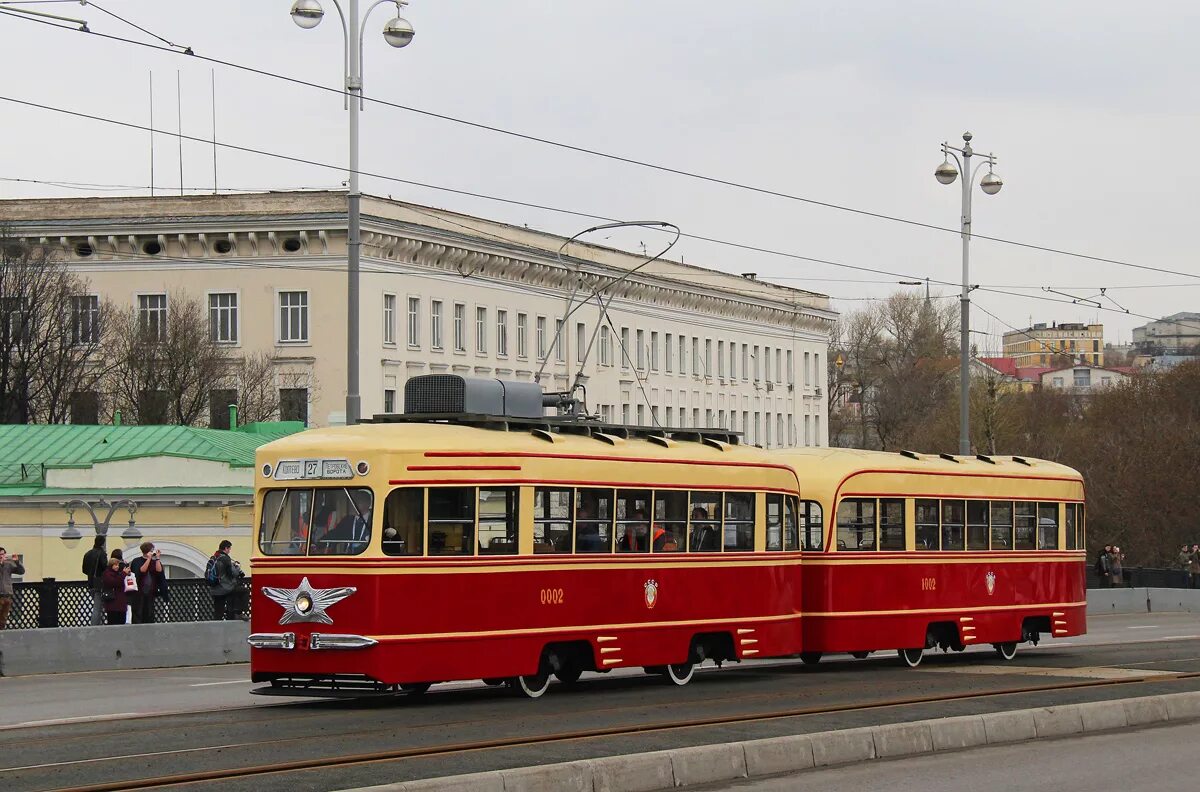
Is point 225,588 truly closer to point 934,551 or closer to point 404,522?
point 934,551

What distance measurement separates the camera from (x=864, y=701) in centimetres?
2011

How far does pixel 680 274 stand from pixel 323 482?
69.9m

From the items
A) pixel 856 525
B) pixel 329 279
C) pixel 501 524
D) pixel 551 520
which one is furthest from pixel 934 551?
pixel 329 279

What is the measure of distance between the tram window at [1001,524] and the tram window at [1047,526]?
34.2 inches

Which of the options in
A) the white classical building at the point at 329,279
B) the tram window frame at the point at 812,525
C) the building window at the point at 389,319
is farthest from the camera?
the building window at the point at 389,319

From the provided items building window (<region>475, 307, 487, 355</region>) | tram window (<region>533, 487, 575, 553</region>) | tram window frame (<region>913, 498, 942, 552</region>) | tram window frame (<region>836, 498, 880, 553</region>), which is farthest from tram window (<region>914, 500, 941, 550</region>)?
building window (<region>475, 307, 487, 355</region>)

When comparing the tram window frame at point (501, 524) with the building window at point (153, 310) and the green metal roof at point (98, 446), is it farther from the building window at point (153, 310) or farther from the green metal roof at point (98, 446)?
the building window at point (153, 310)

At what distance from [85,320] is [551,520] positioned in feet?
170

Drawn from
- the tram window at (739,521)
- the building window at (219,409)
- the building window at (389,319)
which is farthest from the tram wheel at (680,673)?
the building window at (389,319)

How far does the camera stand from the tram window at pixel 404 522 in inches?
750

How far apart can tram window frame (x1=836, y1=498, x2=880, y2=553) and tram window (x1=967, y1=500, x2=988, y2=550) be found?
2.11 meters

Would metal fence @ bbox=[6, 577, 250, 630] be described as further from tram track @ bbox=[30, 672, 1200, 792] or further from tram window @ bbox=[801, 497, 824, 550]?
tram track @ bbox=[30, 672, 1200, 792]

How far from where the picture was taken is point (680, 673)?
22.7 metres

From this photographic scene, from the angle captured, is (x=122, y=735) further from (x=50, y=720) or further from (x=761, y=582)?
(x=761, y=582)
